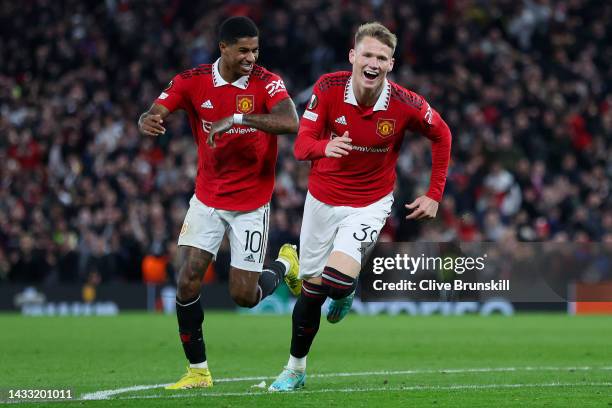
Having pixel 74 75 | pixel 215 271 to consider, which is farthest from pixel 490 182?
pixel 74 75

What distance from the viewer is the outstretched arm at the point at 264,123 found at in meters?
9.45

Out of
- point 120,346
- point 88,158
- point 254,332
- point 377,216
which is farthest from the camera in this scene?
point 88,158

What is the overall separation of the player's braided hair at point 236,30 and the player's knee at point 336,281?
1895 mm

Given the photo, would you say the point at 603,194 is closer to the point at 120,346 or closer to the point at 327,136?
the point at 120,346

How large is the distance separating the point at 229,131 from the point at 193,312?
1.41 meters

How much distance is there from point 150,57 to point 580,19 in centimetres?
909

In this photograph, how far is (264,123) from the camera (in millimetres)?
9523

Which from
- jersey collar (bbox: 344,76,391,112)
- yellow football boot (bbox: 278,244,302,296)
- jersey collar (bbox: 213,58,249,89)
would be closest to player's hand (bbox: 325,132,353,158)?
jersey collar (bbox: 344,76,391,112)

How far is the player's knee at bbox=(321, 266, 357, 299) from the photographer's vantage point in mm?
9172

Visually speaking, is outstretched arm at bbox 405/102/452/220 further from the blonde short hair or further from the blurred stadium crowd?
the blurred stadium crowd

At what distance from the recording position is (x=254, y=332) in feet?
57.9

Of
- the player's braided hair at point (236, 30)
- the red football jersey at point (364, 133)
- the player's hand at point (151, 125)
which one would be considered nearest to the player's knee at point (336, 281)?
the red football jersey at point (364, 133)

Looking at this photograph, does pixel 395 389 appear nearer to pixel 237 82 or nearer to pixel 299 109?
pixel 237 82
